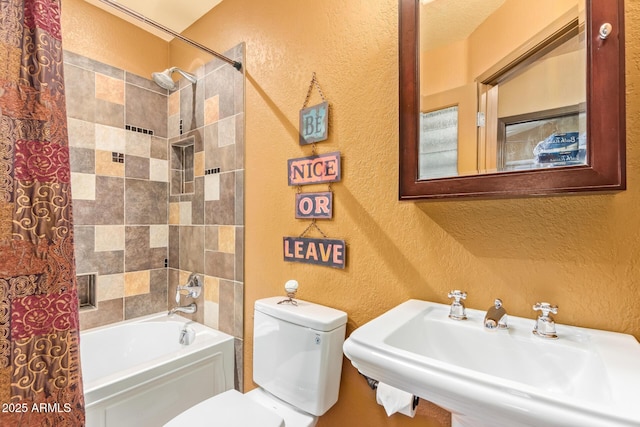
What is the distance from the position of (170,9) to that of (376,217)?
2.00 meters

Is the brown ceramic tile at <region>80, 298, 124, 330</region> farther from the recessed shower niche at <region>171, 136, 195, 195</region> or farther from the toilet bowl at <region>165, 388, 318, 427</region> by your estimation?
the toilet bowl at <region>165, 388, 318, 427</region>

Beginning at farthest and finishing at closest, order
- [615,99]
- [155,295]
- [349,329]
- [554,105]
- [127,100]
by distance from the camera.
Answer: [155,295] → [127,100] → [349,329] → [554,105] → [615,99]

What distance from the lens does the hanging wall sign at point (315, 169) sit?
4.56 feet

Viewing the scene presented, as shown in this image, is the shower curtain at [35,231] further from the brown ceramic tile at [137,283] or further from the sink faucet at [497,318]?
the brown ceramic tile at [137,283]

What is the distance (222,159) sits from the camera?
1.95 m

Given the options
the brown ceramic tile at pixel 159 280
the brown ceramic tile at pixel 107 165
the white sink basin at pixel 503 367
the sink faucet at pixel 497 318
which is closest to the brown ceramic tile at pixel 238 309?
the brown ceramic tile at pixel 159 280

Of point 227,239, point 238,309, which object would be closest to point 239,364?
point 238,309

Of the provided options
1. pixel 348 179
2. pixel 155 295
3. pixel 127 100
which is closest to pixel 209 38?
pixel 127 100

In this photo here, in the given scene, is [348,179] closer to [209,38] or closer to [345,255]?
[345,255]

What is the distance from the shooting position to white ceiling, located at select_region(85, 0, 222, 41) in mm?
1963

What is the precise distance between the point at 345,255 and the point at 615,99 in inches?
39.1

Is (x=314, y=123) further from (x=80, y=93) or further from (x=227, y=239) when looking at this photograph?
(x=80, y=93)

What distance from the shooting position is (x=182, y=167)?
2.40 m

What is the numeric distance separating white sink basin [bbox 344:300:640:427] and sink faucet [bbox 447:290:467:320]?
0.07ft
